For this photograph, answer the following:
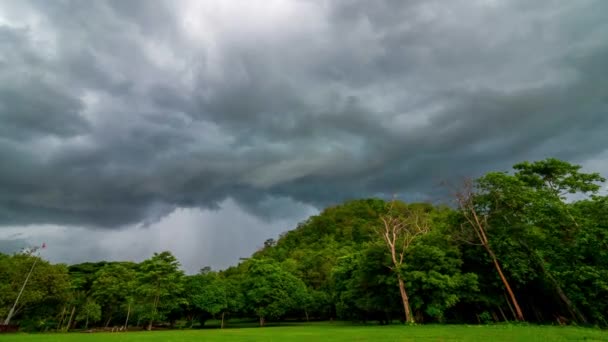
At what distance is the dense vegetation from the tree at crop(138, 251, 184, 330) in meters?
0.20

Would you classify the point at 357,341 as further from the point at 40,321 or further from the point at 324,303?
the point at 40,321

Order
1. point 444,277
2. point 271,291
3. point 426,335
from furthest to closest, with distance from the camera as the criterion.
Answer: point 271,291, point 444,277, point 426,335

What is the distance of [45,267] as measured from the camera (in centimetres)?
5678

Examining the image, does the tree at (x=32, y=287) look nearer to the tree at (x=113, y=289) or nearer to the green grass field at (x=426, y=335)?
the tree at (x=113, y=289)

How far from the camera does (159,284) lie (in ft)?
205

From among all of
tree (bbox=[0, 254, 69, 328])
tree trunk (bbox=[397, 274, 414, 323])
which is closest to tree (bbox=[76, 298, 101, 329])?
tree (bbox=[0, 254, 69, 328])

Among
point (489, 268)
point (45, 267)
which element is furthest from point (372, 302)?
point (45, 267)

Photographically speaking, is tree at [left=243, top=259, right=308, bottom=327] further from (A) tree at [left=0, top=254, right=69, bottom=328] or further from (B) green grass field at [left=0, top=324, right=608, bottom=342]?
(B) green grass field at [left=0, top=324, right=608, bottom=342]

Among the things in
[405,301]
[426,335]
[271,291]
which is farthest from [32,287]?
[426,335]

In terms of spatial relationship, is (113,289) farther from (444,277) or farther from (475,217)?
(475,217)

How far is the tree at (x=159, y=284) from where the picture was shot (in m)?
61.2

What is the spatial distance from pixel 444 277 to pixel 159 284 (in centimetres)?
4962

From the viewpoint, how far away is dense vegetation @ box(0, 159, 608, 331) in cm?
3544

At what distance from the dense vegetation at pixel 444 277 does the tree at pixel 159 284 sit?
20cm
